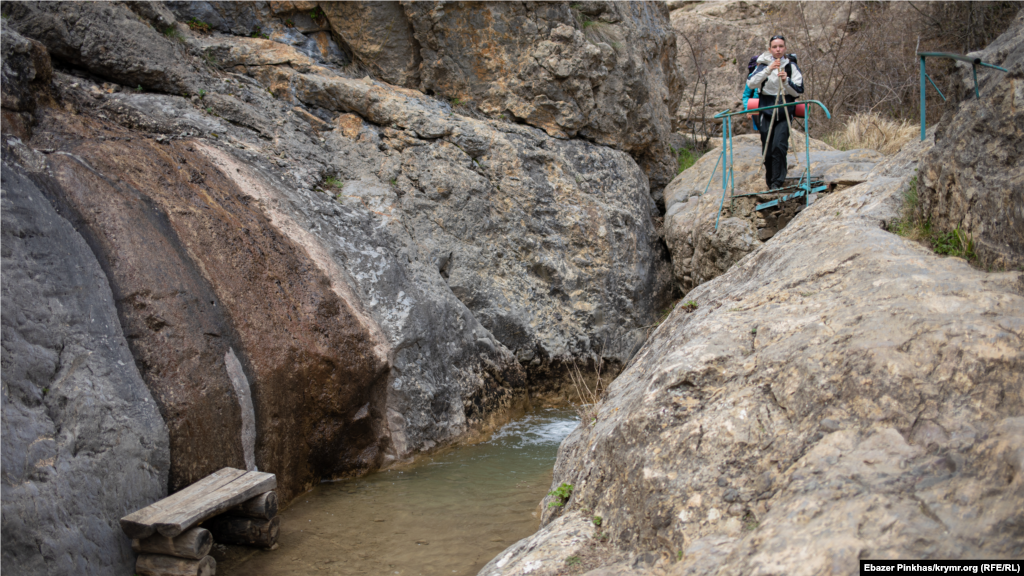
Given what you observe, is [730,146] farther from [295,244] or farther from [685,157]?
[295,244]

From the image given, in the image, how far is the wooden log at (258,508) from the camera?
13.8ft

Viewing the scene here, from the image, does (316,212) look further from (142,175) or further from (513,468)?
(513,468)

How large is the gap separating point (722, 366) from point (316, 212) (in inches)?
187

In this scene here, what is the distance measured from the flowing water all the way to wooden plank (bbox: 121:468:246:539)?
19.2 inches

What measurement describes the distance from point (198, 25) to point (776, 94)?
297 inches

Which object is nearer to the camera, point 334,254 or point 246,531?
point 246,531

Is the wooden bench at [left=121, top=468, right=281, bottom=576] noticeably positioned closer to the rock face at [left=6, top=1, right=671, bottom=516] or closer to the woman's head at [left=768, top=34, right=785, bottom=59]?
the rock face at [left=6, top=1, right=671, bottom=516]

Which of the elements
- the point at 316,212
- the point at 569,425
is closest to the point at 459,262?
the point at 316,212

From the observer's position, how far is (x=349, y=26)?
8805 mm

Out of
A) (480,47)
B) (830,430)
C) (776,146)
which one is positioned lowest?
(830,430)

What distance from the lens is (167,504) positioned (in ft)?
12.9

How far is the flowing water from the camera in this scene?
160 inches

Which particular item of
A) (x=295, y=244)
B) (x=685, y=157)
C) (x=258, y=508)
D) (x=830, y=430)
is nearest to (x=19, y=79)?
(x=295, y=244)

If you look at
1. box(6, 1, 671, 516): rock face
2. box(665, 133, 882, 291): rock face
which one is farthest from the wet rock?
box(665, 133, 882, 291): rock face
